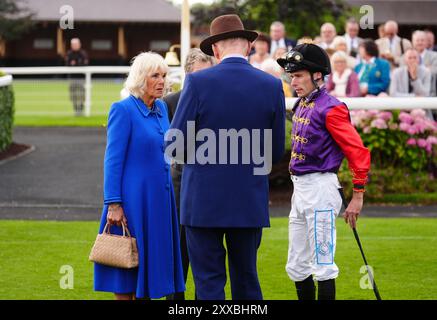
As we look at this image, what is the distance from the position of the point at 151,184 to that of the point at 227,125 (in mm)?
777

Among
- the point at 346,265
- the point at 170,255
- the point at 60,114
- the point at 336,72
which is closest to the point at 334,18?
the point at 60,114

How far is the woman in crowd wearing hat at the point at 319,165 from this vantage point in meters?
6.29

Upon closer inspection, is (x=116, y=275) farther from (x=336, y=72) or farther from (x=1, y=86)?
(x=1, y=86)

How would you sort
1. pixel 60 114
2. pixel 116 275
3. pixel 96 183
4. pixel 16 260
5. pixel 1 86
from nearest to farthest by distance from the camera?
pixel 116 275 → pixel 16 260 → pixel 96 183 → pixel 1 86 → pixel 60 114

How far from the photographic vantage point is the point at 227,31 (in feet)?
18.6

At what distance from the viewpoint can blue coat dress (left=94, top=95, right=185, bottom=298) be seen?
5.89 meters

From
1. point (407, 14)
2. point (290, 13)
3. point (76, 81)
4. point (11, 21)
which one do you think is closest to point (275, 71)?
point (290, 13)

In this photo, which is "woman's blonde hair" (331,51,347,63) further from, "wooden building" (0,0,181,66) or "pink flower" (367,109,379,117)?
"wooden building" (0,0,181,66)

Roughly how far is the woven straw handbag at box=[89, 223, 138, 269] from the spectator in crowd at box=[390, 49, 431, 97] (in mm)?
8344

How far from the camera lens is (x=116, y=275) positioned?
592 centimetres

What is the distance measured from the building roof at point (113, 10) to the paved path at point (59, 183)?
117 feet

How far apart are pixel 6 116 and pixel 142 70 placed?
9.59 meters

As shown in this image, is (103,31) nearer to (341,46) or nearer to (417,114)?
(341,46)

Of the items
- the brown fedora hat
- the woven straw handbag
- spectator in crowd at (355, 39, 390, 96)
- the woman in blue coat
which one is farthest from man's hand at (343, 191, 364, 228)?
spectator in crowd at (355, 39, 390, 96)
